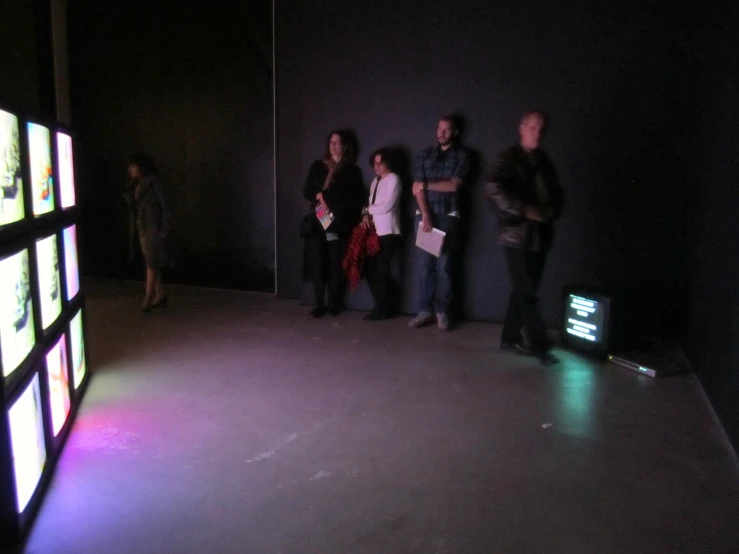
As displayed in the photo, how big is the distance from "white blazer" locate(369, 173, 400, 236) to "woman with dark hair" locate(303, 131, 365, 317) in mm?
203

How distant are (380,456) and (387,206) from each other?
253 cm

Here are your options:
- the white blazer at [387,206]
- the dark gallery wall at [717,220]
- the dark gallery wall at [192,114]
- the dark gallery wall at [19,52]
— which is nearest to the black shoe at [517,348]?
the dark gallery wall at [717,220]

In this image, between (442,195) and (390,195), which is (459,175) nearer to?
(442,195)

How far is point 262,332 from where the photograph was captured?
4629 mm

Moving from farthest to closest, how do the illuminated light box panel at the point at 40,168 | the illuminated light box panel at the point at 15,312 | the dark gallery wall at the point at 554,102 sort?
the dark gallery wall at the point at 554,102 → the illuminated light box panel at the point at 40,168 → the illuminated light box panel at the point at 15,312

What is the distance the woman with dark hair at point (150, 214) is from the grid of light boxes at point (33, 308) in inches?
72.8

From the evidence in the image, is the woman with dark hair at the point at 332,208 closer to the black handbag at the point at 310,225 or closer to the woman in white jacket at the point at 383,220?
the black handbag at the point at 310,225

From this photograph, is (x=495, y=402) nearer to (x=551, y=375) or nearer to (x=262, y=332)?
(x=551, y=375)

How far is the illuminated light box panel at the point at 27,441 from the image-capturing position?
2053 mm

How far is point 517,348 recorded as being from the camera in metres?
4.16

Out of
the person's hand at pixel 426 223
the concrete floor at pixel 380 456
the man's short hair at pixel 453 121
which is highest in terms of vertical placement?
the man's short hair at pixel 453 121

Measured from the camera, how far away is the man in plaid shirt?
15.1 ft

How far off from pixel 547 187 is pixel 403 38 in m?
2.00

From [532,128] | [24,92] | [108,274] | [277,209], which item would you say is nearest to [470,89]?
[532,128]
